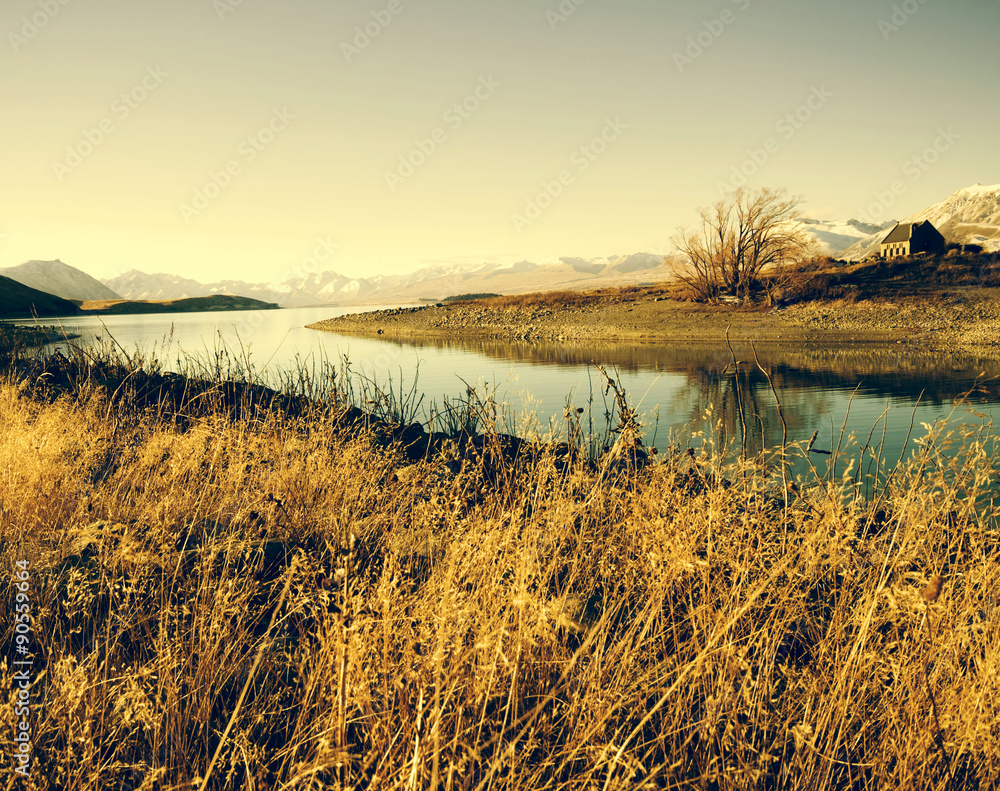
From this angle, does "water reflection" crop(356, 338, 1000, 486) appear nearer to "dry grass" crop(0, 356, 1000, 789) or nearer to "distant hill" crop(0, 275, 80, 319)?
"dry grass" crop(0, 356, 1000, 789)

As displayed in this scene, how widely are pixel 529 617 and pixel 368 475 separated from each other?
350 centimetres

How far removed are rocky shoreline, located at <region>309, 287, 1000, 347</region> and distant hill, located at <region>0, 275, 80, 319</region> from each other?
77630 millimetres

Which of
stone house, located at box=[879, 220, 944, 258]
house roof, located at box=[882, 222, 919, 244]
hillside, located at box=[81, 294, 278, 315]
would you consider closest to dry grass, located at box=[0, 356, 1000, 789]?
stone house, located at box=[879, 220, 944, 258]

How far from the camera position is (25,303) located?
316 ft

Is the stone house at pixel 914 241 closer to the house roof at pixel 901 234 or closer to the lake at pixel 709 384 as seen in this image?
the house roof at pixel 901 234

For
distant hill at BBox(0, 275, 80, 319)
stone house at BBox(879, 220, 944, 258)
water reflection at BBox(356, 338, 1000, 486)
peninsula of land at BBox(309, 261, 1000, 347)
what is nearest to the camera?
water reflection at BBox(356, 338, 1000, 486)

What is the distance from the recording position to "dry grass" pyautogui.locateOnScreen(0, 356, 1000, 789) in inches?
74.0

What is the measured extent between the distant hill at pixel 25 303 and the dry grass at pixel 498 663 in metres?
104

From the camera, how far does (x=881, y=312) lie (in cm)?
2538

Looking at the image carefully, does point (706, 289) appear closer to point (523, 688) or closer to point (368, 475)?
point (368, 475)

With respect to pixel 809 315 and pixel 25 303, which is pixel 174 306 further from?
pixel 809 315

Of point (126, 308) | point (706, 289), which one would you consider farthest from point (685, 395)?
point (126, 308)

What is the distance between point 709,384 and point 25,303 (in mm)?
118189

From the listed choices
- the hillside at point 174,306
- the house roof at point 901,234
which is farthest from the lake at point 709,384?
the hillside at point 174,306
